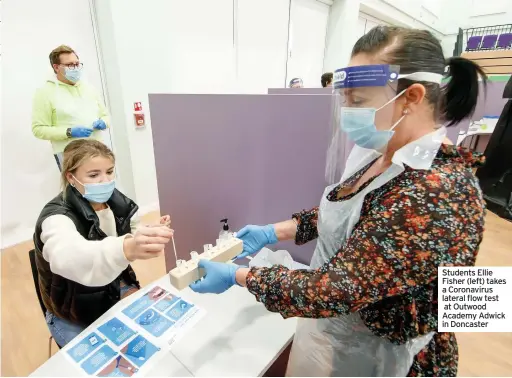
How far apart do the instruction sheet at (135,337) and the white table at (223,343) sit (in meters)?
0.02

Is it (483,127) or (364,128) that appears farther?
(483,127)

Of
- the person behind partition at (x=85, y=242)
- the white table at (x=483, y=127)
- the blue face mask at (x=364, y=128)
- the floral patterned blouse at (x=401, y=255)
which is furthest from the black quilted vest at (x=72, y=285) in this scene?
the white table at (x=483, y=127)

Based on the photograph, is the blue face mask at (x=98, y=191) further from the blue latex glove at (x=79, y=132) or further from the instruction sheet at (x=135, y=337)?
the blue latex glove at (x=79, y=132)

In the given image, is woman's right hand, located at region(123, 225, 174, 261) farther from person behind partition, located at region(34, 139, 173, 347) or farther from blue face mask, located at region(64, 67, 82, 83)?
blue face mask, located at region(64, 67, 82, 83)

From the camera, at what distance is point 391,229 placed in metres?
0.52

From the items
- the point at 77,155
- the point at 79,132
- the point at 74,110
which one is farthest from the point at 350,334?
the point at 74,110

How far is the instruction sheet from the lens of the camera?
71 centimetres

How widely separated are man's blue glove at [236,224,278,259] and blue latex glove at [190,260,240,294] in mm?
247

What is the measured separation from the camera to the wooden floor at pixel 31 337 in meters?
1.39

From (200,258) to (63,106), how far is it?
6.13 feet

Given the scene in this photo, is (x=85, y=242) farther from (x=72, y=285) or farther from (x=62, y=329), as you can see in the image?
(x=62, y=329)

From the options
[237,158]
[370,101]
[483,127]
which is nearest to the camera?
[370,101]

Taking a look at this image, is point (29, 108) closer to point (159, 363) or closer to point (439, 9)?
point (159, 363)

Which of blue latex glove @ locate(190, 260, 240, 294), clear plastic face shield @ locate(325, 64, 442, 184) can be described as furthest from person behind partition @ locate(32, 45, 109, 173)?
clear plastic face shield @ locate(325, 64, 442, 184)
